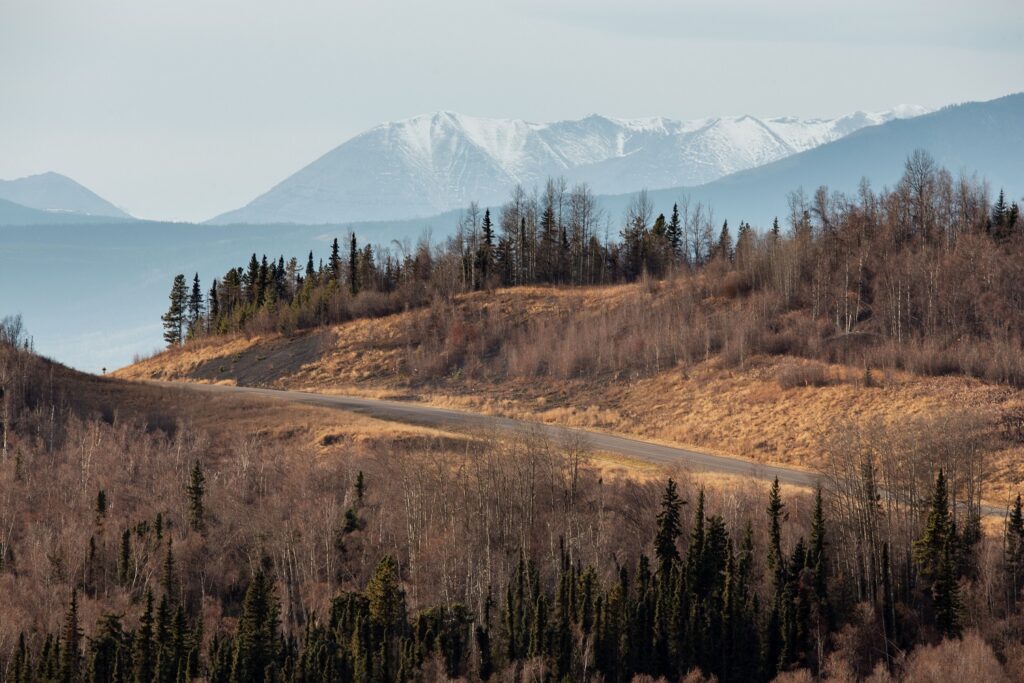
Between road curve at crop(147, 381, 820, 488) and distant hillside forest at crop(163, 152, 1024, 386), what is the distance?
58.1ft

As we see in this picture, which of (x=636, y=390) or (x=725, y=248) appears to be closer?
(x=636, y=390)

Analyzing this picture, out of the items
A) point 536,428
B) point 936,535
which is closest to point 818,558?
point 936,535

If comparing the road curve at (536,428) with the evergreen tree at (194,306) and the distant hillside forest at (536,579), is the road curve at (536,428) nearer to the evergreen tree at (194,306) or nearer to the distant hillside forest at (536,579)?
the distant hillside forest at (536,579)

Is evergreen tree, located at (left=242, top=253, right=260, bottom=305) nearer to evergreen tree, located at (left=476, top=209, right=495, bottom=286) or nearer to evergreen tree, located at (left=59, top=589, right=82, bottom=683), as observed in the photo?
evergreen tree, located at (left=476, top=209, right=495, bottom=286)

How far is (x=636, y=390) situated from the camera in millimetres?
89688

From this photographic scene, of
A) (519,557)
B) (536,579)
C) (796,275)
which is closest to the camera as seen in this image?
(536,579)

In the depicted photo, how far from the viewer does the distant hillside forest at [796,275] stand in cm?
8638

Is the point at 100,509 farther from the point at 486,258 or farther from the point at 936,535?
the point at 486,258

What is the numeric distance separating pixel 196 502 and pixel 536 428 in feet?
73.4

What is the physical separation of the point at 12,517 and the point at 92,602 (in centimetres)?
1219

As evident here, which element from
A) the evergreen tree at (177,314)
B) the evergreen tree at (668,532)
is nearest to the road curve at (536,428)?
the evergreen tree at (668,532)

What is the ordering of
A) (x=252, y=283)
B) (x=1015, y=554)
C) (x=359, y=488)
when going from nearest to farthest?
(x=1015, y=554)
(x=359, y=488)
(x=252, y=283)

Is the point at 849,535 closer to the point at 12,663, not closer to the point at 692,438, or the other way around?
the point at 692,438

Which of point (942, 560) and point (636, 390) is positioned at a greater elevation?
point (636, 390)
